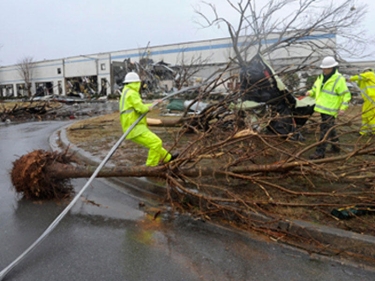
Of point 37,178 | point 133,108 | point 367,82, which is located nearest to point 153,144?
point 133,108

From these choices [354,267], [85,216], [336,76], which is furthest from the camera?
[336,76]

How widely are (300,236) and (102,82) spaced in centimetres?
3738

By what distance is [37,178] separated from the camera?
157 inches

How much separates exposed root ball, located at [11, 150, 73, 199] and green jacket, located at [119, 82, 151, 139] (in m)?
1.11

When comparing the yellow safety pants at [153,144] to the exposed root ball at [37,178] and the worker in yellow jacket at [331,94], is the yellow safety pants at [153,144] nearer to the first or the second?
the exposed root ball at [37,178]

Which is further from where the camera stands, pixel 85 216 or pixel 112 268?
pixel 85 216

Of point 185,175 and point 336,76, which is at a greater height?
point 336,76

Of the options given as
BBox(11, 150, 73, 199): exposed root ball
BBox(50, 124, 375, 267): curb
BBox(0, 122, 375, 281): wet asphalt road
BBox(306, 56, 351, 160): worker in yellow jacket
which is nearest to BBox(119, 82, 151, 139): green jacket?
BBox(11, 150, 73, 199): exposed root ball

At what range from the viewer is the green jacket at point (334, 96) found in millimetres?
5188

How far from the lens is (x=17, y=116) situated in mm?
15820

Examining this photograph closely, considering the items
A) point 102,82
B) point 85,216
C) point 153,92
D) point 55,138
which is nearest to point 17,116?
point 55,138

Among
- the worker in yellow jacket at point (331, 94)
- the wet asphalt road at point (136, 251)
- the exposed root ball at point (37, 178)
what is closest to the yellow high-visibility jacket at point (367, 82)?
the worker in yellow jacket at point (331, 94)

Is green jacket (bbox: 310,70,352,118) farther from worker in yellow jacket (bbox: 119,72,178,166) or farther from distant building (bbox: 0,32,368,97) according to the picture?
distant building (bbox: 0,32,368,97)

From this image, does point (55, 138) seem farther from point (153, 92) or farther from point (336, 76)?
point (153, 92)
